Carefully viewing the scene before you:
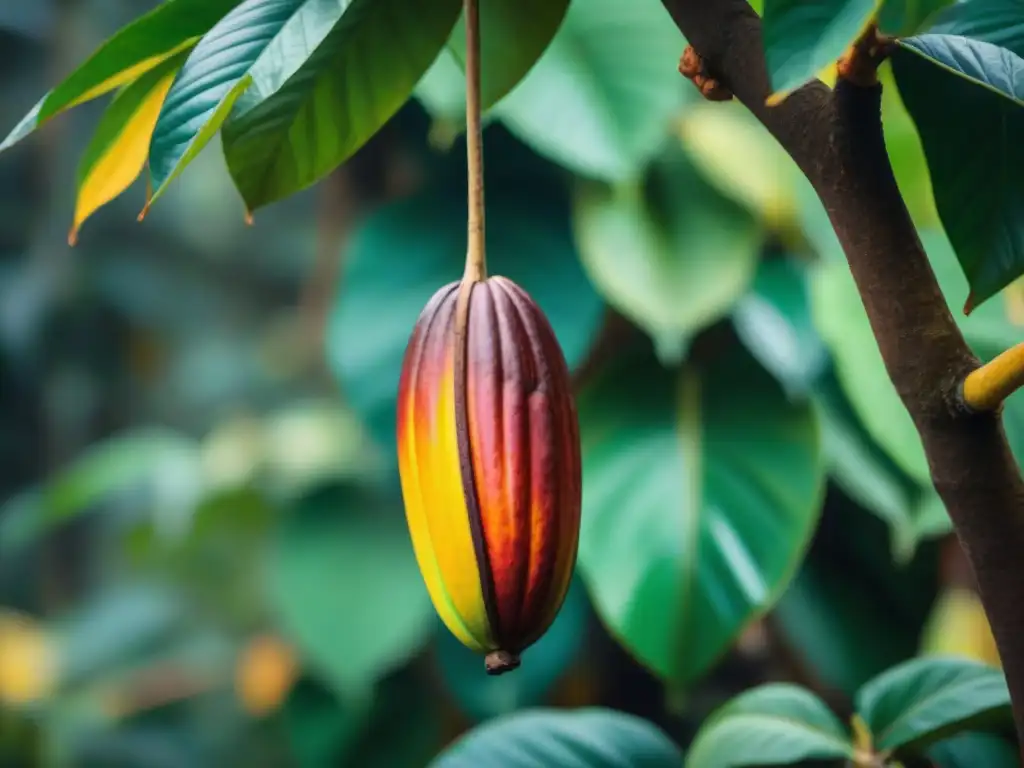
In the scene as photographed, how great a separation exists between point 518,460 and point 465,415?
0.02m

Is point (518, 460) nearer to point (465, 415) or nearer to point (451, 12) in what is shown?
point (465, 415)

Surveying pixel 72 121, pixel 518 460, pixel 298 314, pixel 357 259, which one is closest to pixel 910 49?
pixel 518 460

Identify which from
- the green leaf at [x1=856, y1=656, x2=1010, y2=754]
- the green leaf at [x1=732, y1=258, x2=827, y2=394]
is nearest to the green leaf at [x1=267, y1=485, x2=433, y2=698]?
the green leaf at [x1=732, y1=258, x2=827, y2=394]

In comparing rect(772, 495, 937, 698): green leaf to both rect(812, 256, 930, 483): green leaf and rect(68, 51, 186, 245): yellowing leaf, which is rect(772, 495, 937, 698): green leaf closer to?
rect(812, 256, 930, 483): green leaf

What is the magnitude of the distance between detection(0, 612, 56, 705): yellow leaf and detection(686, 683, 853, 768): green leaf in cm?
107

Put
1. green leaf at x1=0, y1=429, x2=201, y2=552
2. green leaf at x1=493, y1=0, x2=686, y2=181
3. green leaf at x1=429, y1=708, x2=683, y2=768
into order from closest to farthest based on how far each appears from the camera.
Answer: green leaf at x1=429, y1=708, x2=683, y2=768 → green leaf at x1=493, y1=0, x2=686, y2=181 → green leaf at x1=0, y1=429, x2=201, y2=552

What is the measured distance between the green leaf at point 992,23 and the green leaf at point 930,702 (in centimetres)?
20

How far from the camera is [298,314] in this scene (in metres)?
1.98

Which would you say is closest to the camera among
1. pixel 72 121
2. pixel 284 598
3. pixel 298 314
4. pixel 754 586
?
pixel 754 586

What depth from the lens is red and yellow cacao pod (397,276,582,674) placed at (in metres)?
0.26

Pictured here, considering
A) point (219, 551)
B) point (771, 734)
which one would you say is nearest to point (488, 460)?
point (771, 734)

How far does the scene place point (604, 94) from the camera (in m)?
0.69

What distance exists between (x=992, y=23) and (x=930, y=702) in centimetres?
23

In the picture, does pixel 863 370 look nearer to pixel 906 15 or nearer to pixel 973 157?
pixel 906 15
